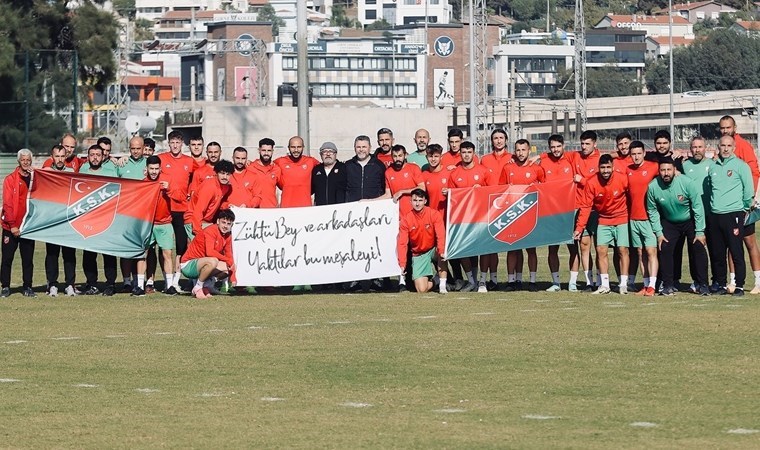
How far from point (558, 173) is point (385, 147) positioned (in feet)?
7.80

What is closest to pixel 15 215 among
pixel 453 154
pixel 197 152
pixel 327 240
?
pixel 197 152

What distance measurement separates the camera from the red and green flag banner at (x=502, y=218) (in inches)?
791

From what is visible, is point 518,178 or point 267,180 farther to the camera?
point 267,180

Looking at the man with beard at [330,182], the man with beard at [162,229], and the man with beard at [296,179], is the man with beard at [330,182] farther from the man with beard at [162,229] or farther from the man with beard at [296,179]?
the man with beard at [162,229]

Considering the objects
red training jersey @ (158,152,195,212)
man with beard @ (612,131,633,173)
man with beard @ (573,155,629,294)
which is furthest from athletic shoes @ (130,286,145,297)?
man with beard @ (612,131,633,173)

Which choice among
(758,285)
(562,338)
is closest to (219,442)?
(562,338)

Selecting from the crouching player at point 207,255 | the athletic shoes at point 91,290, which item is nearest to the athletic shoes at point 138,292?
the athletic shoes at point 91,290

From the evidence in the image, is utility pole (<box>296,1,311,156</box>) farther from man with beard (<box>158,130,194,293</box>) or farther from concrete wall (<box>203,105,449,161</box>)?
concrete wall (<box>203,105,449,161</box>)

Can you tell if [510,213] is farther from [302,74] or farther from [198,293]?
[302,74]

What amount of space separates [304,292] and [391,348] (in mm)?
6585

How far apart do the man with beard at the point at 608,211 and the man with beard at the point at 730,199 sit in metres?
1.11

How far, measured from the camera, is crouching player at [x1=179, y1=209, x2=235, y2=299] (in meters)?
19.5

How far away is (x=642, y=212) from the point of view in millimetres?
19016

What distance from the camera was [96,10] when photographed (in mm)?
62688
